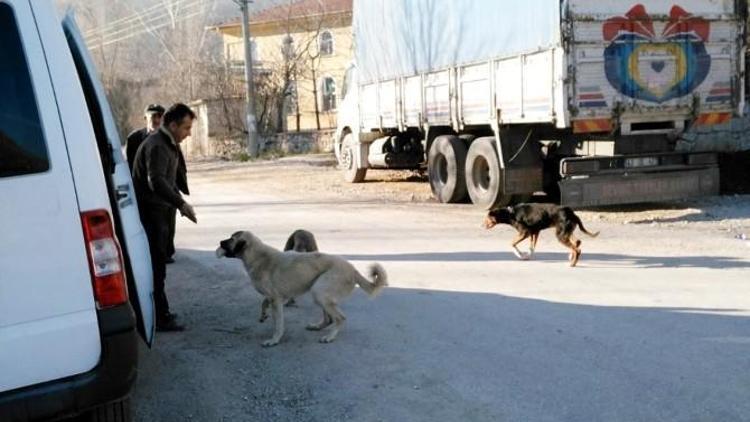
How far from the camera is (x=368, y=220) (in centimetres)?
1199

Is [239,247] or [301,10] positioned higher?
[301,10]

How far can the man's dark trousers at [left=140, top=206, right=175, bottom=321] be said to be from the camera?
6.14 metres

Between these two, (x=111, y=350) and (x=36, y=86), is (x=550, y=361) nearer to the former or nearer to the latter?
(x=111, y=350)

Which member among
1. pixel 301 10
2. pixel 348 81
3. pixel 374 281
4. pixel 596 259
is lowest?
pixel 596 259

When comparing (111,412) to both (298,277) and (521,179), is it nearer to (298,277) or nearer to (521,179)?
(298,277)

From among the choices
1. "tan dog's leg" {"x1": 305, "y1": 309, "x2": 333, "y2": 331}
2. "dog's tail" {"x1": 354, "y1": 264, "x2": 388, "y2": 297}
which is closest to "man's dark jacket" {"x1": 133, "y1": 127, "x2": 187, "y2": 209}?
"tan dog's leg" {"x1": 305, "y1": 309, "x2": 333, "y2": 331}

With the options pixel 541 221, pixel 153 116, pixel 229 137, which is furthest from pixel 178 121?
pixel 229 137

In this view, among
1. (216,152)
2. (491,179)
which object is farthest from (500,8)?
(216,152)

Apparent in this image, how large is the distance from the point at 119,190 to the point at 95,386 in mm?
1723

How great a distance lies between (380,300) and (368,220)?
16.3 feet

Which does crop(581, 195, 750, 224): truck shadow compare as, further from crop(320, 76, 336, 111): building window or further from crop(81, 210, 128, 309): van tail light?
crop(320, 76, 336, 111): building window

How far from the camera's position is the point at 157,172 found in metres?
6.00

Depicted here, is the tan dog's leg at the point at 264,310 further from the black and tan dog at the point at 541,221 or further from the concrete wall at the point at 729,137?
the concrete wall at the point at 729,137

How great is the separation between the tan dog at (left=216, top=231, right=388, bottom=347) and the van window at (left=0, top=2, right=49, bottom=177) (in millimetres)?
2664
